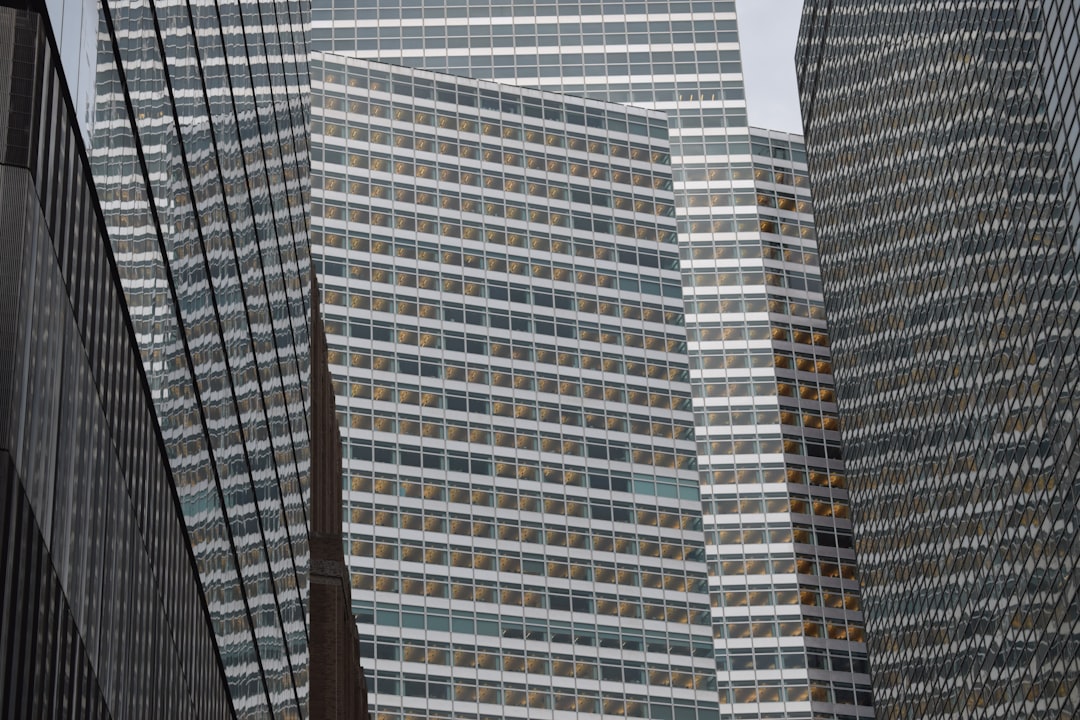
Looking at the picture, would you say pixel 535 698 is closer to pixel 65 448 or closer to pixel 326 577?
pixel 326 577

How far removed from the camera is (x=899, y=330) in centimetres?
16788

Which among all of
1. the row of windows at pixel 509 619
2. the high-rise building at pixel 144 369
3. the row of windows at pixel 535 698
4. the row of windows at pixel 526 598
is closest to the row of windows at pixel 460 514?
the row of windows at pixel 526 598

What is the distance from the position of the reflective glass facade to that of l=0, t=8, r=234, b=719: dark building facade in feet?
4.96

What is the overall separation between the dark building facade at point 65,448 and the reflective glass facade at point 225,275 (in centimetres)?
151

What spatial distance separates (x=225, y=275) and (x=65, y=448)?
62.0ft

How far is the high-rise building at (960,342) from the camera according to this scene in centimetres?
12988

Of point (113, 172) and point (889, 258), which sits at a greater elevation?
point (113, 172)

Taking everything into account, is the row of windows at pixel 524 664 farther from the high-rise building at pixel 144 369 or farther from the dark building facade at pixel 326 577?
the high-rise building at pixel 144 369

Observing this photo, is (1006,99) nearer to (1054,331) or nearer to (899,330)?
(1054,331)

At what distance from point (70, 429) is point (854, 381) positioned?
6282 inches

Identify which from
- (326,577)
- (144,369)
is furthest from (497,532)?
(144,369)

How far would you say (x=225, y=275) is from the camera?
48.3 metres

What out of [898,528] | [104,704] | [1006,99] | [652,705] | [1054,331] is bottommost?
[652,705]

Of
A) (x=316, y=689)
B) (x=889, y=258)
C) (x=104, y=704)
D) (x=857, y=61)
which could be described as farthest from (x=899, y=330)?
(x=104, y=704)
